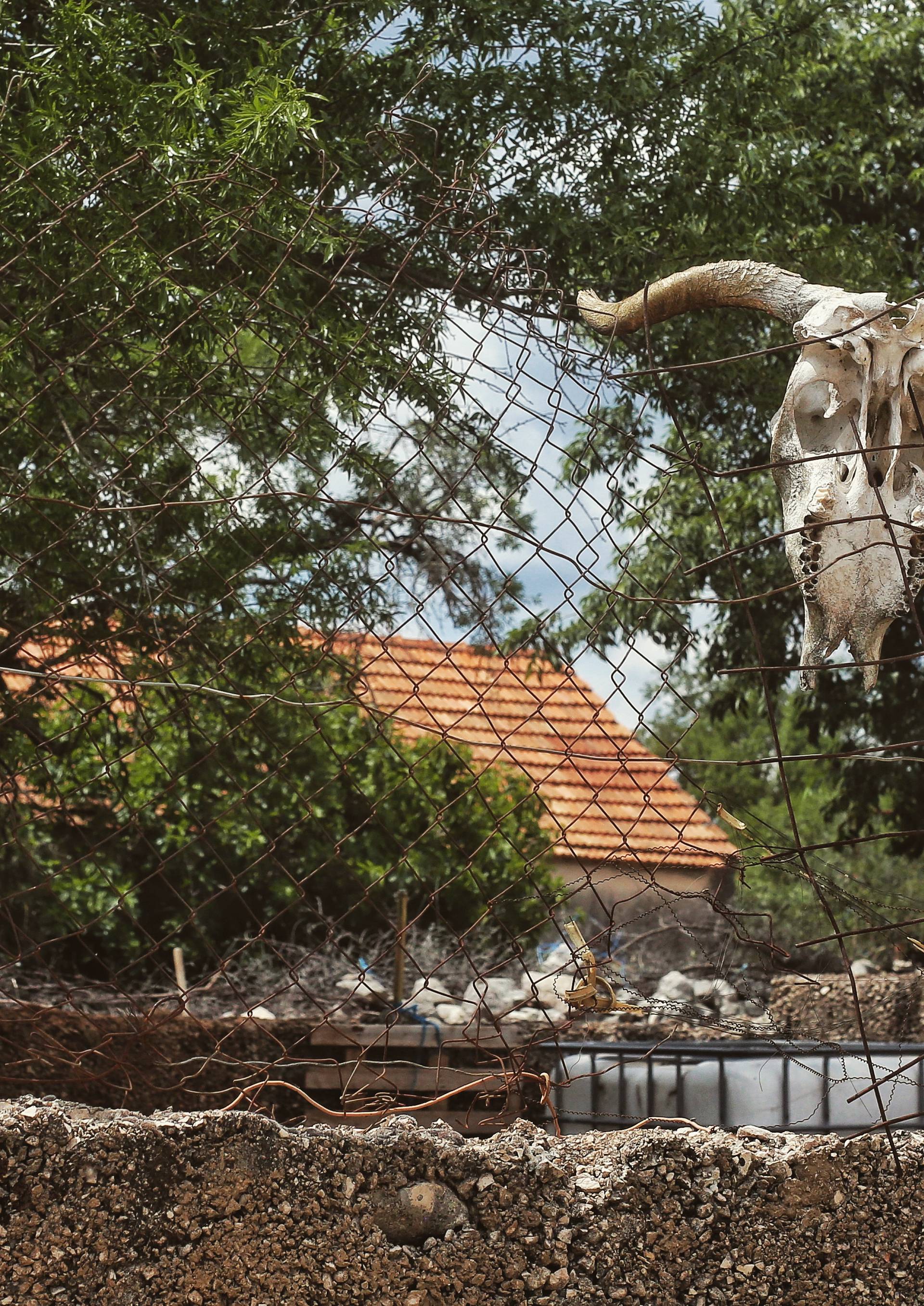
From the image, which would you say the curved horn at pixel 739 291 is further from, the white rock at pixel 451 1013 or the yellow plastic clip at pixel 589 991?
the white rock at pixel 451 1013

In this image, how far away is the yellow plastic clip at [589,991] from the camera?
2107 mm

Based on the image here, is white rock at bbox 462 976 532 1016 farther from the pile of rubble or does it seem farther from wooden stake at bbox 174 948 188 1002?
wooden stake at bbox 174 948 188 1002

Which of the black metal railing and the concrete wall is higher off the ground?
the black metal railing

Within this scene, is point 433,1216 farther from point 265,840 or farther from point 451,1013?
point 265,840

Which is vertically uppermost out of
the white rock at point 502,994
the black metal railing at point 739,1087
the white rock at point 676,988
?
the white rock at point 676,988

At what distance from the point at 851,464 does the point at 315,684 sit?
165 inches

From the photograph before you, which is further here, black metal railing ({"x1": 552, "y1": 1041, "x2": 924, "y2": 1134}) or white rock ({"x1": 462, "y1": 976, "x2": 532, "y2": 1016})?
white rock ({"x1": 462, "y1": 976, "x2": 532, "y2": 1016})

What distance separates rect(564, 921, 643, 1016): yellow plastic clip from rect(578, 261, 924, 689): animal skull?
574 millimetres

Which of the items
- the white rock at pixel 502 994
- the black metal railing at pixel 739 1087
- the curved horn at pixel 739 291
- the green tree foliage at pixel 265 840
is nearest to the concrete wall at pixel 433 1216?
the black metal railing at pixel 739 1087

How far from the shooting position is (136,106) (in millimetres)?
4227

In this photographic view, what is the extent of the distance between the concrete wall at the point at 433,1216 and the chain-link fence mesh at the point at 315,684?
0.41 ft

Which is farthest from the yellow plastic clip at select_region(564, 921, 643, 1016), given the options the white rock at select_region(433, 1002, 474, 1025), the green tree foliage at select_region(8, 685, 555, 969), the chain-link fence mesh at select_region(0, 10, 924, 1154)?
the green tree foliage at select_region(8, 685, 555, 969)

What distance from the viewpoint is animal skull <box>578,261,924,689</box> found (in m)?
2.18

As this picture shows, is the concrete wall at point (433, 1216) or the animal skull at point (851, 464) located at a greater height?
the animal skull at point (851, 464)
